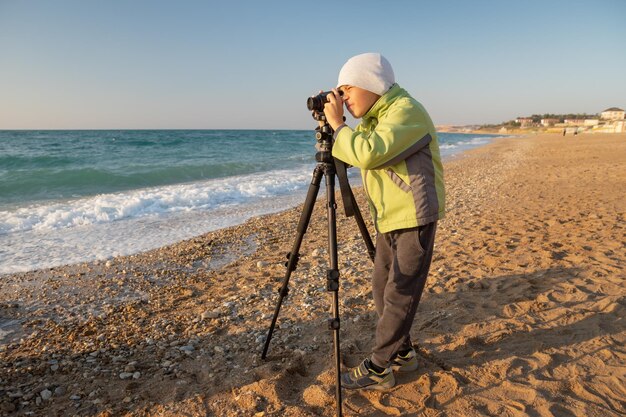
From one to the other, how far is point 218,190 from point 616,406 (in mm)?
10888

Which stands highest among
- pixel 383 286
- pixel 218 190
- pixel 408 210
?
pixel 408 210

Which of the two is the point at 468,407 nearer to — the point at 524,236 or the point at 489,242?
the point at 489,242

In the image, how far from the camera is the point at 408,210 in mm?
2107

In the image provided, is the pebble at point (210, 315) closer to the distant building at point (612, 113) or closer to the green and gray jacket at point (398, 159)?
the green and gray jacket at point (398, 159)

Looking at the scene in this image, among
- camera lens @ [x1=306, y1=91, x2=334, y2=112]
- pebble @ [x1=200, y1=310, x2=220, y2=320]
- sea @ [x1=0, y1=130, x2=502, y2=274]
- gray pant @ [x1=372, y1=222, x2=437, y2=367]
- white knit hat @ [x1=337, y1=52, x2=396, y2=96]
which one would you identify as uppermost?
white knit hat @ [x1=337, y1=52, x2=396, y2=96]

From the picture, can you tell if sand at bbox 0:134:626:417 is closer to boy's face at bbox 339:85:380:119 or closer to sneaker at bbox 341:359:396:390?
sneaker at bbox 341:359:396:390

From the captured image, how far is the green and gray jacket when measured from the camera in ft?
6.39

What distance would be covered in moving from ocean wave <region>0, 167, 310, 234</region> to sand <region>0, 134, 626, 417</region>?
125 inches

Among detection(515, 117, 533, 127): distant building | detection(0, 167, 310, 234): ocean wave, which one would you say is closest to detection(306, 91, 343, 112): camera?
detection(0, 167, 310, 234): ocean wave

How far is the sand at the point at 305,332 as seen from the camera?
94.1 inches

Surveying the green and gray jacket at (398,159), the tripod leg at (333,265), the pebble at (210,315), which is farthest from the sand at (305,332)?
the green and gray jacket at (398,159)

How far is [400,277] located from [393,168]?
63 centimetres

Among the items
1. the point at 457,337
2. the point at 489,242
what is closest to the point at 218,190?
the point at 489,242

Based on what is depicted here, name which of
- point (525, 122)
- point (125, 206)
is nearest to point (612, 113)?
point (525, 122)
